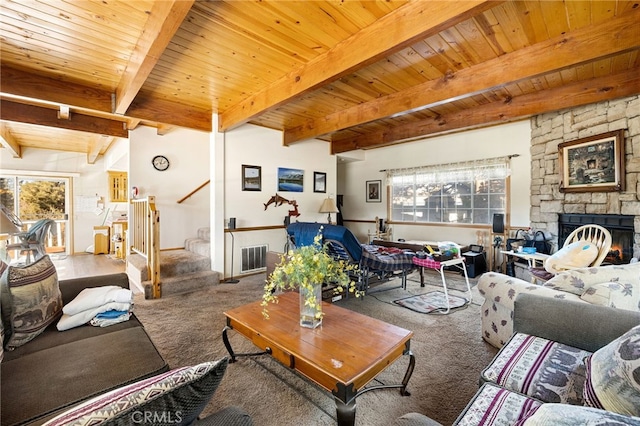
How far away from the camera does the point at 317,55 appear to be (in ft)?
8.77

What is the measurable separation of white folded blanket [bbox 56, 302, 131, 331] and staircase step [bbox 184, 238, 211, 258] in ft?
8.30

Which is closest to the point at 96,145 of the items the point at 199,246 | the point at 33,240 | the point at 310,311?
the point at 33,240

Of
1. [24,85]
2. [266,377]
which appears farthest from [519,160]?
[24,85]

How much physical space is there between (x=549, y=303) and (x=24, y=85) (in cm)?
506

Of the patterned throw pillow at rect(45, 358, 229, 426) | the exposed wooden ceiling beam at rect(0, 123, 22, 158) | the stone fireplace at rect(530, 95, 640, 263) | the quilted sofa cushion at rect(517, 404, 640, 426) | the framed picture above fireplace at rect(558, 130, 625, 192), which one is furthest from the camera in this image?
the exposed wooden ceiling beam at rect(0, 123, 22, 158)

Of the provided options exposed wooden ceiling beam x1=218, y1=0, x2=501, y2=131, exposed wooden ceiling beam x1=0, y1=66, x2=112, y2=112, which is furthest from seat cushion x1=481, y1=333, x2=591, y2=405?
exposed wooden ceiling beam x1=0, y1=66, x2=112, y2=112

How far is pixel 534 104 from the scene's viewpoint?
3744mm

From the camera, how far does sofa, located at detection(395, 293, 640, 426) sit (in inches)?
34.5

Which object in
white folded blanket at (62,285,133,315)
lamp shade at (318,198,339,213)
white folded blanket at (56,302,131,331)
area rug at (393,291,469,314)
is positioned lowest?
area rug at (393,291,469,314)

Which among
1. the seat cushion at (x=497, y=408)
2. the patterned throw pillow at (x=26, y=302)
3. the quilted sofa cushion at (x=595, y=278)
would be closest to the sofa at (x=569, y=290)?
the quilted sofa cushion at (x=595, y=278)

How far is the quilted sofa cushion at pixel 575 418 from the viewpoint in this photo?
653 millimetres

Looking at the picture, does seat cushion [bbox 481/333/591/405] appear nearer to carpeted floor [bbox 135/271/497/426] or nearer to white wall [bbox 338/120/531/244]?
carpeted floor [bbox 135/271/497/426]

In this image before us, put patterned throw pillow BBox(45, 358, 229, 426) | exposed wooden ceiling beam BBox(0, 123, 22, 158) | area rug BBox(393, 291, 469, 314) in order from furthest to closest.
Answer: exposed wooden ceiling beam BBox(0, 123, 22, 158) < area rug BBox(393, 291, 469, 314) < patterned throw pillow BBox(45, 358, 229, 426)

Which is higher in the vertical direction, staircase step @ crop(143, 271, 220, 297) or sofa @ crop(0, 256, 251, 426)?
sofa @ crop(0, 256, 251, 426)
